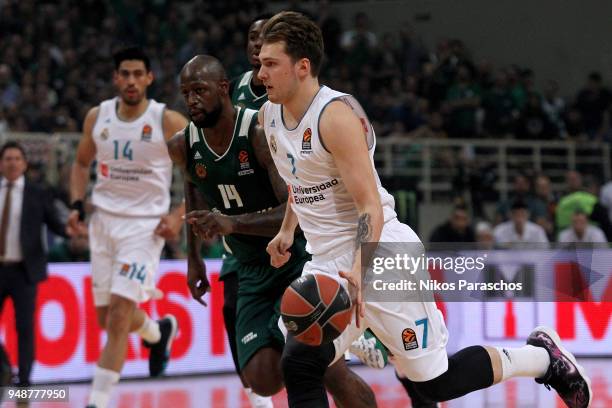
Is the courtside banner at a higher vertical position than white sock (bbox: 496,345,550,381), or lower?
lower

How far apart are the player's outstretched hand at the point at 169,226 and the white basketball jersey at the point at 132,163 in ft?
1.03

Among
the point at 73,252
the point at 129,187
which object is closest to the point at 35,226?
the point at 129,187

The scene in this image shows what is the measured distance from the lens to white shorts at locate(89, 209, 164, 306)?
8.40 metres

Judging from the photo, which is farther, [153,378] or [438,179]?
[438,179]

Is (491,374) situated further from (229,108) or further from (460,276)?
(229,108)

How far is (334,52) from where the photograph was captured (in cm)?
2041

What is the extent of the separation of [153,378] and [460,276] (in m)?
5.41

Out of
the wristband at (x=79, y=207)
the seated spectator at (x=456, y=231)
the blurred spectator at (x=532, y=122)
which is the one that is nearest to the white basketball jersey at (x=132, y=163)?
the wristband at (x=79, y=207)

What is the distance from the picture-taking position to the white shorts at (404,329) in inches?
207

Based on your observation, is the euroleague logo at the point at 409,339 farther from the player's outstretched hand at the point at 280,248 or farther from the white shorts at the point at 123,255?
the white shorts at the point at 123,255

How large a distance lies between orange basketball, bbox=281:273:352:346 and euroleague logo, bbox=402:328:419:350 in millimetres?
347

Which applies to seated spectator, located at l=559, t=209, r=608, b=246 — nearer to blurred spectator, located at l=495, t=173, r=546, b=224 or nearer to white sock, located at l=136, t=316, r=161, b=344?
blurred spectator, located at l=495, t=173, r=546, b=224

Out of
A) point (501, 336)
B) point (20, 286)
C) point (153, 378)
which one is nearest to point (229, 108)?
point (20, 286)

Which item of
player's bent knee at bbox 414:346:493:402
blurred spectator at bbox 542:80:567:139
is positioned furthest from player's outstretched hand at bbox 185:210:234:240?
blurred spectator at bbox 542:80:567:139
